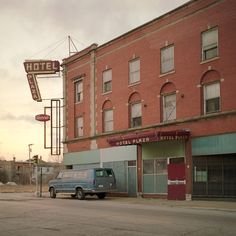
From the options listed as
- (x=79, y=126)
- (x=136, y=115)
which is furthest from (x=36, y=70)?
(x=136, y=115)

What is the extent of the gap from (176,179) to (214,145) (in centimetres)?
391

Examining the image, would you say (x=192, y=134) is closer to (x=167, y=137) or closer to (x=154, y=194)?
(x=167, y=137)

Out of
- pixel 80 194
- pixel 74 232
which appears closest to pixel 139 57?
pixel 80 194

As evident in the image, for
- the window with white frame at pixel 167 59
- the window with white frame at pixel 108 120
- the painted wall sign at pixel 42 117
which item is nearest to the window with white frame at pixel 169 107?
the window with white frame at pixel 167 59

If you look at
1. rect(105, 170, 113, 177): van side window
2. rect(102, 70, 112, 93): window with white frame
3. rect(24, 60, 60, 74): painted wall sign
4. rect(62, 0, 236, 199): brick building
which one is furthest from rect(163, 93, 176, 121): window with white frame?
rect(24, 60, 60, 74): painted wall sign

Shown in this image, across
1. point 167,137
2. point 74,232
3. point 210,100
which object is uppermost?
point 210,100

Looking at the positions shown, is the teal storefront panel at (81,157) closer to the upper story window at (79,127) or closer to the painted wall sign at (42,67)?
the upper story window at (79,127)

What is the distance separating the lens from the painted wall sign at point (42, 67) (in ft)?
149

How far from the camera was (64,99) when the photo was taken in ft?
150

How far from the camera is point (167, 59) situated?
109 feet

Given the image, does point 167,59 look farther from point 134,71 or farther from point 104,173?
point 104,173

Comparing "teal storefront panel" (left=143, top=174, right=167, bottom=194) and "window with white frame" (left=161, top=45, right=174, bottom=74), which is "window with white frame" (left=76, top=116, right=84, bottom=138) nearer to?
"teal storefront panel" (left=143, top=174, right=167, bottom=194)

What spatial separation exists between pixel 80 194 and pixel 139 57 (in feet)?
33.6

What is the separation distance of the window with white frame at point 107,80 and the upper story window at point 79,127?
15.5 feet
